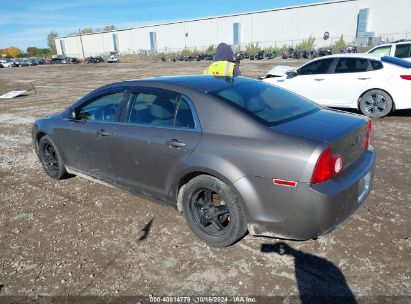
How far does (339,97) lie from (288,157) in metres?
6.01

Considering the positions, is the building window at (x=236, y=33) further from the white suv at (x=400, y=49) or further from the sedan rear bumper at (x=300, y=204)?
the sedan rear bumper at (x=300, y=204)

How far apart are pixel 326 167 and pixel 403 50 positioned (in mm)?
10061

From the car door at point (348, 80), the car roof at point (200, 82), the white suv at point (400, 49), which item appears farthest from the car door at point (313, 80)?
the car roof at point (200, 82)

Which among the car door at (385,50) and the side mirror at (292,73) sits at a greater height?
the car door at (385,50)

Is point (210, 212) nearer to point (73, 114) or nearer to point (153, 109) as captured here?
point (153, 109)

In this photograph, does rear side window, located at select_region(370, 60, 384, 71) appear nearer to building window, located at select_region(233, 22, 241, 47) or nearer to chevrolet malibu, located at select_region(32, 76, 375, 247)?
chevrolet malibu, located at select_region(32, 76, 375, 247)

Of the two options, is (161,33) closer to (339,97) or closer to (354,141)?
(339,97)

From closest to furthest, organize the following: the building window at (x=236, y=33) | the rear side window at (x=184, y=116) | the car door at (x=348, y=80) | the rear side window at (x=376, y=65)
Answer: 1. the rear side window at (x=184, y=116)
2. the rear side window at (x=376, y=65)
3. the car door at (x=348, y=80)
4. the building window at (x=236, y=33)

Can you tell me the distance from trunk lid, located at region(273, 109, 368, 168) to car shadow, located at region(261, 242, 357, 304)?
2.82 feet

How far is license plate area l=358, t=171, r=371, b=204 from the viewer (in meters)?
2.90

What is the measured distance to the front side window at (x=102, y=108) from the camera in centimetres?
387

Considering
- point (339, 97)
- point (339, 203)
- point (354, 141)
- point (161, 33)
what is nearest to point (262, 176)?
point (339, 203)

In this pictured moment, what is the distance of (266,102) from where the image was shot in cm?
332

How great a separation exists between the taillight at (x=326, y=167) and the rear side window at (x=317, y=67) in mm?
5948
